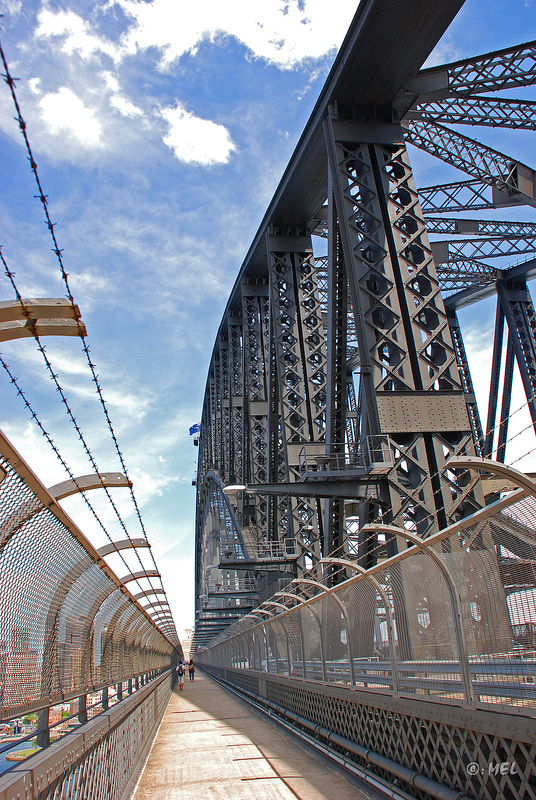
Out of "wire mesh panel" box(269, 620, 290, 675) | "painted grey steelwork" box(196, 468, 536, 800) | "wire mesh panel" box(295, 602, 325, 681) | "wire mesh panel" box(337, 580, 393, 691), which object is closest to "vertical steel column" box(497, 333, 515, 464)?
"wire mesh panel" box(269, 620, 290, 675)

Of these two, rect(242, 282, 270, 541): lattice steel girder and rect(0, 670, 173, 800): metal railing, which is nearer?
rect(0, 670, 173, 800): metal railing

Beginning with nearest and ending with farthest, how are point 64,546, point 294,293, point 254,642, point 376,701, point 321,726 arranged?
point 64,546, point 376,701, point 321,726, point 254,642, point 294,293

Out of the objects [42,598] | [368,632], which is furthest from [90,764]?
[368,632]

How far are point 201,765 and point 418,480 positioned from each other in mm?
6852

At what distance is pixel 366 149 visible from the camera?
16547mm

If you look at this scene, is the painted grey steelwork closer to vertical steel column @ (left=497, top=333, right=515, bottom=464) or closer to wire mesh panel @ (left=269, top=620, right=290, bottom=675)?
wire mesh panel @ (left=269, top=620, right=290, bottom=675)

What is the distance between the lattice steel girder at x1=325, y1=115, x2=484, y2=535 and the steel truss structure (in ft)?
0.13

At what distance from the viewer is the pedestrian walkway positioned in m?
7.80

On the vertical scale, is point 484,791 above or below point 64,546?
below

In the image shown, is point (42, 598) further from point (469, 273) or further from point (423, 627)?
point (469, 273)

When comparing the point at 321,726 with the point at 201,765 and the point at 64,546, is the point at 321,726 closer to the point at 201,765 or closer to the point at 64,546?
the point at 201,765

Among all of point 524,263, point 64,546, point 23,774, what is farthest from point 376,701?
point 524,263

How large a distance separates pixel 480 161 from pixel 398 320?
334 inches

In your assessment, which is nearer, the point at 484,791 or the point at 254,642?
the point at 484,791
